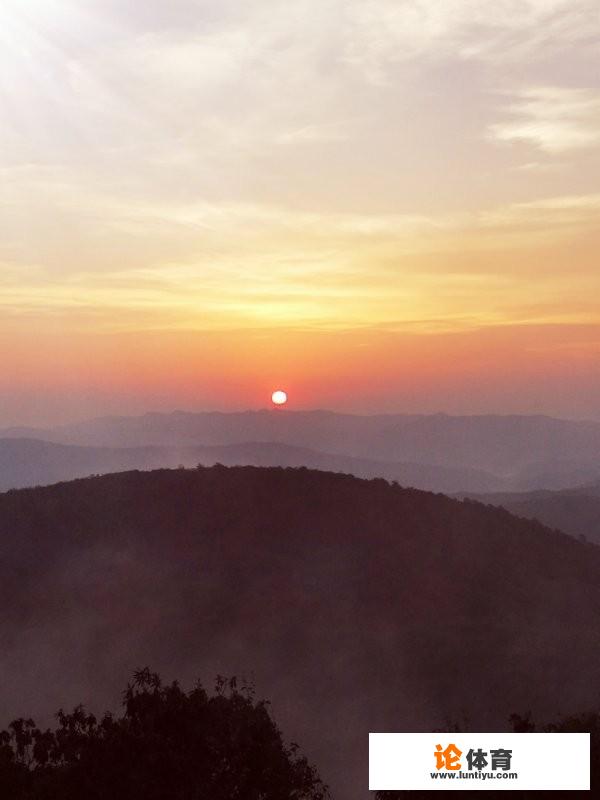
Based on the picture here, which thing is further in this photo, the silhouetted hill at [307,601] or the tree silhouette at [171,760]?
the silhouetted hill at [307,601]

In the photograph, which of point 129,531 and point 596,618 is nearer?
point 596,618

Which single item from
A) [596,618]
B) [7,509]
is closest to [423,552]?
[596,618]

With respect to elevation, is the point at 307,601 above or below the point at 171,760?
above

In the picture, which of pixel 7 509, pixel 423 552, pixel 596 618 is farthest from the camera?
pixel 7 509

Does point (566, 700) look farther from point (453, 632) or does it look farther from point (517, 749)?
point (517, 749)

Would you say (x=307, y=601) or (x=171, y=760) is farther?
(x=307, y=601)
